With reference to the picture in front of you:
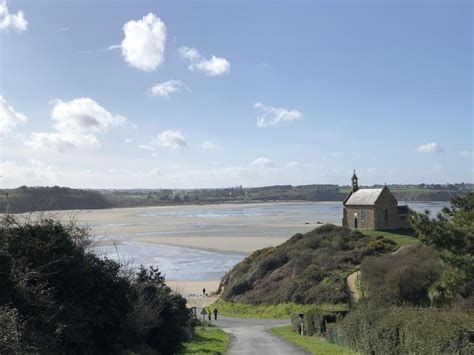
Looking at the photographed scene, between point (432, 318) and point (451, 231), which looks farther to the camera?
point (451, 231)

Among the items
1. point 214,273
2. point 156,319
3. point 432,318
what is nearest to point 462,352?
point 432,318

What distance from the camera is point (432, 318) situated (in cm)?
1360

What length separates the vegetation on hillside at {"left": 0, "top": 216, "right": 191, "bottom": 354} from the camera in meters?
9.98

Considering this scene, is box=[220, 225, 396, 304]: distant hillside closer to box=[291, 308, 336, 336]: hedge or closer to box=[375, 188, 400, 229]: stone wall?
box=[375, 188, 400, 229]: stone wall

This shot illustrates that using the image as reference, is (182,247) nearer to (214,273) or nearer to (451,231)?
(214,273)

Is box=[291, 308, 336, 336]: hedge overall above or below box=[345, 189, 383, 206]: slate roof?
below

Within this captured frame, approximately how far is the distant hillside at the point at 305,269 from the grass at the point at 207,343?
464 inches

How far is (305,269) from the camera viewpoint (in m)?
44.5

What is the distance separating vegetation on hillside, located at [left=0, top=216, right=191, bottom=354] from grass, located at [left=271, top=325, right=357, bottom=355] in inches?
282

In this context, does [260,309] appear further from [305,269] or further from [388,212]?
[388,212]

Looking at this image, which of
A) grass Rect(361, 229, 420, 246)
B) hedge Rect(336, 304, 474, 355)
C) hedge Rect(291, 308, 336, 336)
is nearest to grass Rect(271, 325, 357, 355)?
hedge Rect(336, 304, 474, 355)

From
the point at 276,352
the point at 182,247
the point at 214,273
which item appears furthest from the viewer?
the point at 182,247

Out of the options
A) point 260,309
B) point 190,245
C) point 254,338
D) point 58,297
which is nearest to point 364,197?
point 260,309

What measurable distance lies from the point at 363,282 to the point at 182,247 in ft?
121
